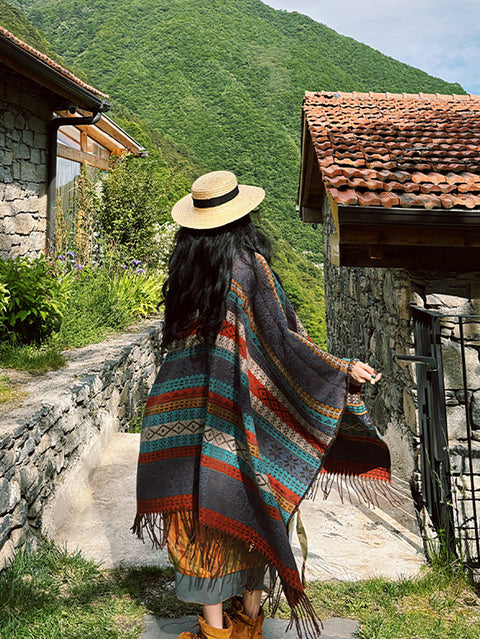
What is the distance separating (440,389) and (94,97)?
6.49 metres

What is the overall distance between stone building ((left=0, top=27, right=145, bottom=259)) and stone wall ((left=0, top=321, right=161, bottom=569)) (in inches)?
103

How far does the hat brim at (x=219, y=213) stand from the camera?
6.65 feet

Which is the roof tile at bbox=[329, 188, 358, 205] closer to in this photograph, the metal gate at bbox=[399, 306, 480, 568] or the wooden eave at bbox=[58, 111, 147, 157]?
the metal gate at bbox=[399, 306, 480, 568]

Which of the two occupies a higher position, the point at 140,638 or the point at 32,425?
the point at 32,425

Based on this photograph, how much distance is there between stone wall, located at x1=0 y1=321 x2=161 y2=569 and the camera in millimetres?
2717

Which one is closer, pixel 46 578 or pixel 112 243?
pixel 46 578

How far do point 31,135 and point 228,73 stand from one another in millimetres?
44457

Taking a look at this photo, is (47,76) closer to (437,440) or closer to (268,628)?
(437,440)

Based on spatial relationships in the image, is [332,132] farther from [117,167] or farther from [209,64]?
[209,64]

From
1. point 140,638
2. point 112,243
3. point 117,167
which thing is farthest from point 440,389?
point 117,167

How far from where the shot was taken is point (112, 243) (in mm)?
9836

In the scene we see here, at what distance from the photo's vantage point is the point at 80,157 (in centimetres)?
973

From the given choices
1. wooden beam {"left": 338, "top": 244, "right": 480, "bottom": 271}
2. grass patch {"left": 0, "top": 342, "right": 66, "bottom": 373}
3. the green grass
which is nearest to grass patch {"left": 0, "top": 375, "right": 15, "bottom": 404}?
grass patch {"left": 0, "top": 342, "right": 66, "bottom": 373}

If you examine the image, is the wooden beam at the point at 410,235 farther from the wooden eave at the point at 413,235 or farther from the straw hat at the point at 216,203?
the straw hat at the point at 216,203
